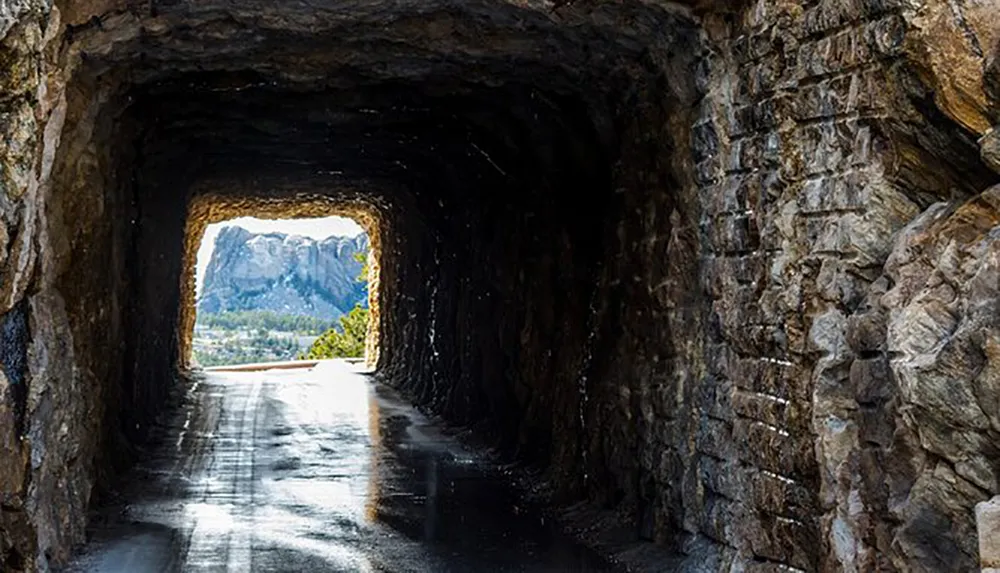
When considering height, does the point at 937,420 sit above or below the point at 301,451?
above

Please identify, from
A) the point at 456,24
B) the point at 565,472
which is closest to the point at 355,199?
the point at 565,472

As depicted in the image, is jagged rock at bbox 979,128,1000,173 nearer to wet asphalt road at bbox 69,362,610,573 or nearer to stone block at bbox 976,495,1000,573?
stone block at bbox 976,495,1000,573

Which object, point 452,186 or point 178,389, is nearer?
point 452,186

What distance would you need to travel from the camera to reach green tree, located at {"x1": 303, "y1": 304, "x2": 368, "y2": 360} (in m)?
45.8

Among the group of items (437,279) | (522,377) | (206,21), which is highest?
(206,21)

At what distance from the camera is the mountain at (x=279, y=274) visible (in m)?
107

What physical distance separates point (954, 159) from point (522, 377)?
8.66 meters

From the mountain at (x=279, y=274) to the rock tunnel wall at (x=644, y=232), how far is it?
3642 inches

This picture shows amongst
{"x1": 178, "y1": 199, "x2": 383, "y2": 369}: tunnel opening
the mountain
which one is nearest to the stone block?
{"x1": 178, "y1": 199, "x2": 383, "y2": 369}: tunnel opening

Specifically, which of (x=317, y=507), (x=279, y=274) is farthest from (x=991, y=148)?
(x=279, y=274)

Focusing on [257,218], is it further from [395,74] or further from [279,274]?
[279,274]

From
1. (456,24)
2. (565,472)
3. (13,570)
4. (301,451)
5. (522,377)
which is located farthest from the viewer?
(301,451)

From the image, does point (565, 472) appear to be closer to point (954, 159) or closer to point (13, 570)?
point (13, 570)

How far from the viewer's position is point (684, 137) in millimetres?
9234
